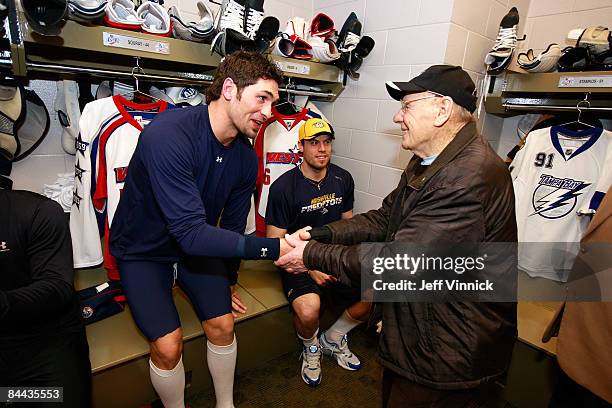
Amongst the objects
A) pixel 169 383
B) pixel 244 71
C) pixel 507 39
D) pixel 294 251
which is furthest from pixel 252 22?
pixel 169 383

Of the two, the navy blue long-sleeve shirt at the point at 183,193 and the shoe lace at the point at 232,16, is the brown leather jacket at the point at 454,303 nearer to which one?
the navy blue long-sleeve shirt at the point at 183,193

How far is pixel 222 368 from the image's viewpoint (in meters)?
1.68

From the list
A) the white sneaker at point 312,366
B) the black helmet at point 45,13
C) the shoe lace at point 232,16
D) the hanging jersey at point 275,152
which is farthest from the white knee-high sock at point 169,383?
the shoe lace at point 232,16

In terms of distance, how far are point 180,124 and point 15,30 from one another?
820 millimetres

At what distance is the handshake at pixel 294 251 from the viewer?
152 cm

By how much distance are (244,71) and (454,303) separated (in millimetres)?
1185

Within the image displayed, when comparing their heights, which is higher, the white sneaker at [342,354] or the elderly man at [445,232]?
the elderly man at [445,232]

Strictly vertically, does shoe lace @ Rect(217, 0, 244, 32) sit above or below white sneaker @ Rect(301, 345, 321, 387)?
above

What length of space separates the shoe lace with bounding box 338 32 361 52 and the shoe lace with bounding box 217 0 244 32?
2.72 feet

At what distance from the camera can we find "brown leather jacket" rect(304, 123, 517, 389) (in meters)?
1.09

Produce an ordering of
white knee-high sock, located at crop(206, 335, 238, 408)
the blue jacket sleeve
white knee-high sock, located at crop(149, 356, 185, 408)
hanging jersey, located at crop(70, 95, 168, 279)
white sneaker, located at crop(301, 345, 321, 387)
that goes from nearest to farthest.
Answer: the blue jacket sleeve < white knee-high sock, located at crop(149, 356, 185, 408) < white knee-high sock, located at crop(206, 335, 238, 408) < hanging jersey, located at crop(70, 95, 168, 279) < white sneaker, located at crop(301, 345, 321, 387)

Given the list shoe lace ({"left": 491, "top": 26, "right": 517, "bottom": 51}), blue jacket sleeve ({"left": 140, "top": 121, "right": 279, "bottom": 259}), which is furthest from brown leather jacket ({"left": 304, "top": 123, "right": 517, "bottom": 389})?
shoe lace ({"left": 491, "top": 26, "right": 517, "bottom": 51})

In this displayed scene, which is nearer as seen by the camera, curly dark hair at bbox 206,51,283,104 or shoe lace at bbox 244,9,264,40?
curly dark hair at bbox 206,51,283,104

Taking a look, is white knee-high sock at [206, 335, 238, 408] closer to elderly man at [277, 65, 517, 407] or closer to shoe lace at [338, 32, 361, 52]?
elderly man at [277, 65, 517, 407]
